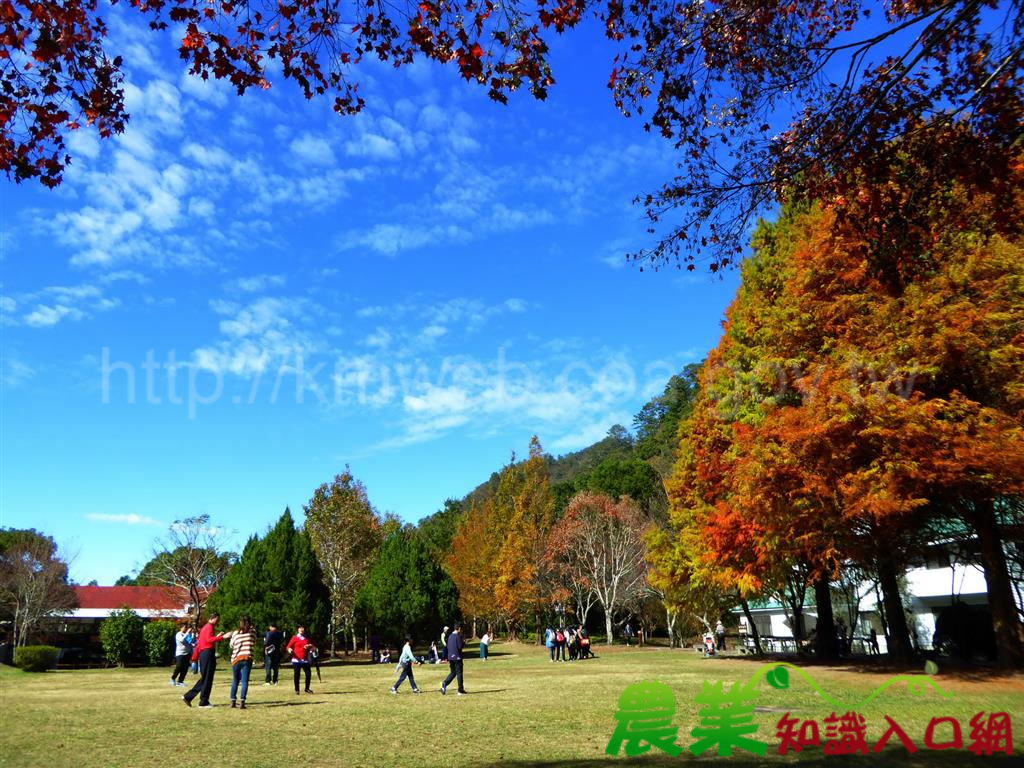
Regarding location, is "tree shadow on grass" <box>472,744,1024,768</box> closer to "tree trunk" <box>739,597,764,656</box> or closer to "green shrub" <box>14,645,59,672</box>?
"tree trunk" <box>739,597,764,656</box>

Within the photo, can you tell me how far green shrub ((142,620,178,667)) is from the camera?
109 ft

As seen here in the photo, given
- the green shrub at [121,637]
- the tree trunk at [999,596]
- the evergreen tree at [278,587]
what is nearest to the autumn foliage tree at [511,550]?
the evergreen tree at [278,587]

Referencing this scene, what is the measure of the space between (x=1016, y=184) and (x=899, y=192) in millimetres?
1035

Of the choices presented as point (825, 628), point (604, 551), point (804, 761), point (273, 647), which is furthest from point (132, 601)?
point (804, 761)

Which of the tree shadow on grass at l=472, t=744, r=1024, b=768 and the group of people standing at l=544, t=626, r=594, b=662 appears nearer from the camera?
the tree shadow on grass at l=472, t=744, r=1024, b=768

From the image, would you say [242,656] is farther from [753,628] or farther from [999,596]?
[753,628]

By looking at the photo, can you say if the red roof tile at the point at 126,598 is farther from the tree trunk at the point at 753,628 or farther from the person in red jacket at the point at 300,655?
the tree trunk at the point at 753,628

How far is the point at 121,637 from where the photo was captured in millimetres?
33688

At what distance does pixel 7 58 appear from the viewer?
5.33 m

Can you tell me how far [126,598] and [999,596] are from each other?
7448 cm

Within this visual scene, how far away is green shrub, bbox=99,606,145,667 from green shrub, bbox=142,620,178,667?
0.84 metres

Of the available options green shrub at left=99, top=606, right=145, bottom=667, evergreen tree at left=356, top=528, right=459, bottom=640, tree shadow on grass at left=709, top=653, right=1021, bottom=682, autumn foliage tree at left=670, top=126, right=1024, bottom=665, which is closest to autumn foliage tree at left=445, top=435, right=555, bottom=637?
evergreen tree at left=356, top=528, right=459, bottom=640

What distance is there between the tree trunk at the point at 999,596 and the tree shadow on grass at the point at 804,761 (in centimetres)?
1124

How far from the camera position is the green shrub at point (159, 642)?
1314 inches
